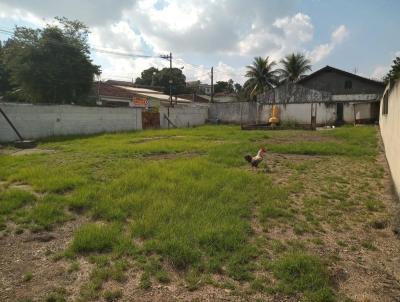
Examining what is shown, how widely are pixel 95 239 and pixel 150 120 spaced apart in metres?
18.4

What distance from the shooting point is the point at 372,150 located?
9.97 m

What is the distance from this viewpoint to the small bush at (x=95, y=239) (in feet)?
11.4

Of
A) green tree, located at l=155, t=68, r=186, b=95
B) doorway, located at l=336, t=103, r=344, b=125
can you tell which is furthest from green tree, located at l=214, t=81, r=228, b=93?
doorway, located at l=336, t=103, r=344, b=125

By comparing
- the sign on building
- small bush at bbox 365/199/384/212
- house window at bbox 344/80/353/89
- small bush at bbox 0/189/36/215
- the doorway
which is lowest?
small bush at bbox 365/199/384/212

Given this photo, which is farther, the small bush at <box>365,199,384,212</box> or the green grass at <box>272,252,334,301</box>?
the small bush at <box>365,199,384,212</box>

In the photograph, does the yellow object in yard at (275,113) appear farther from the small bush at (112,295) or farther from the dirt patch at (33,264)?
the small bush at (112,295)

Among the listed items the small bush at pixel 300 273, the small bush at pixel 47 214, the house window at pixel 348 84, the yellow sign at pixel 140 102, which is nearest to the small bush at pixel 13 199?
the small bush at pixel 47 214

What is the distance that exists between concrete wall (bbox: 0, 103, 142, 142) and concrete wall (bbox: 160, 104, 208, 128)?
8.71 feet

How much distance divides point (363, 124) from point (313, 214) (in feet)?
67.0

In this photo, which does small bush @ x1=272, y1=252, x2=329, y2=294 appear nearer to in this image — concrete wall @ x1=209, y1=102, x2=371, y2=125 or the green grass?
the green grass

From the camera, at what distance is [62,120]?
16281mm

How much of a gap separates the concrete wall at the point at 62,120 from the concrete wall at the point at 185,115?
265cm

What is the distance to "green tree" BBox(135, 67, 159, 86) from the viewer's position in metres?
54.3

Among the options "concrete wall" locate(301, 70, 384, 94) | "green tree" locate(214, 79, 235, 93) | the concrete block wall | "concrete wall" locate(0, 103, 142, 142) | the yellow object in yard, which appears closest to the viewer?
"concrete wall" locate(0, 103, 142, 142)
